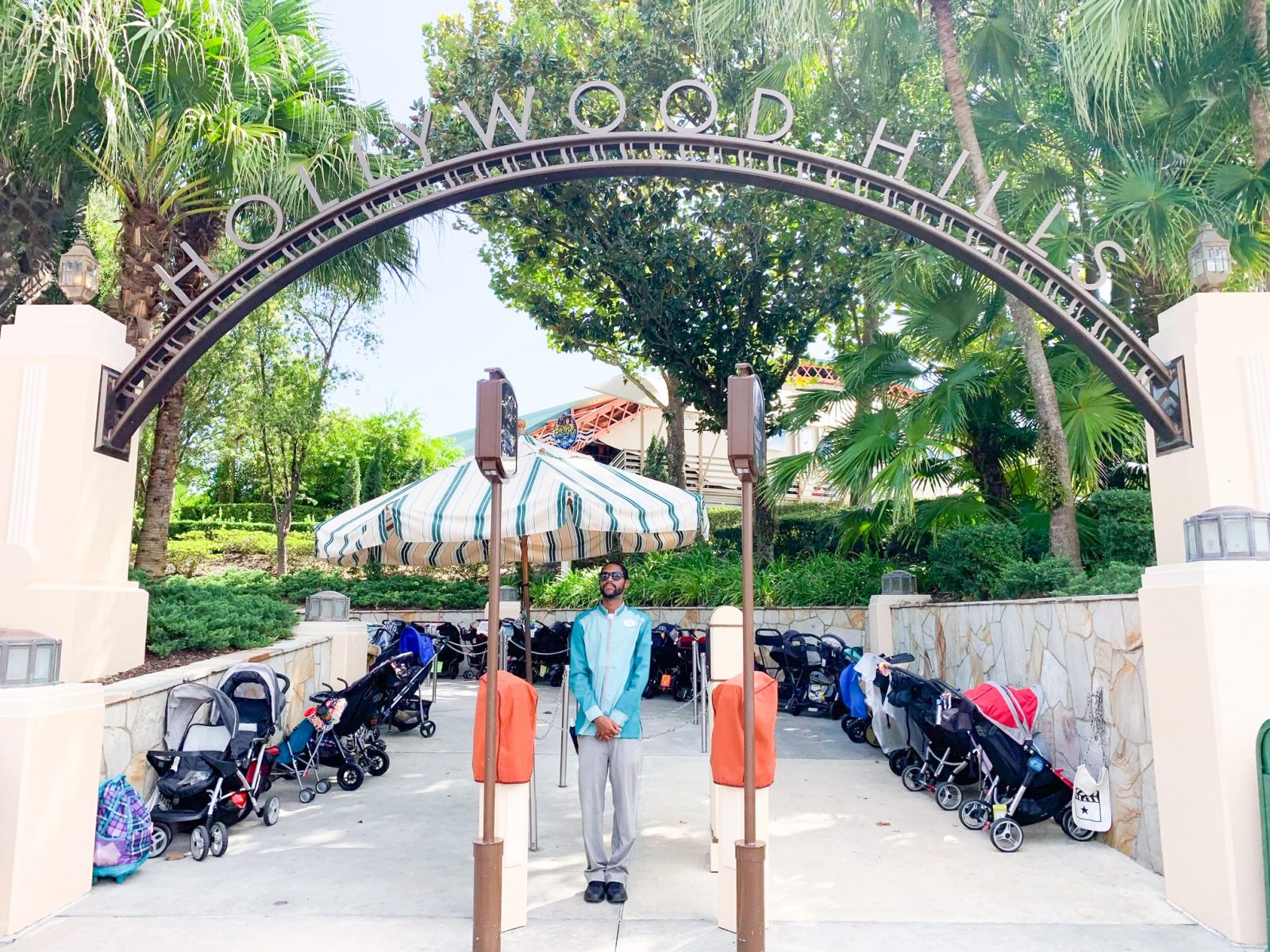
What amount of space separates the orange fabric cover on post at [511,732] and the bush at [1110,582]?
4128 mm

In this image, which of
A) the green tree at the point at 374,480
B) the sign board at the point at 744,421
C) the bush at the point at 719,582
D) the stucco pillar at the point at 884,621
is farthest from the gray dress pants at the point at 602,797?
the green tree at the point at 374,480

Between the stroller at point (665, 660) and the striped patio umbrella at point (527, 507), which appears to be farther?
the stroller at point (665, 660)

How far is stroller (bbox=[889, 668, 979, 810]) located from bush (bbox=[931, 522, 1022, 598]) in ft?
7.39

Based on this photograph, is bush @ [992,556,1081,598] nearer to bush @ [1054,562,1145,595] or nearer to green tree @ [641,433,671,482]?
bush @ [1054,562,1145,595]

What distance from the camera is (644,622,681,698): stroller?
1199cm

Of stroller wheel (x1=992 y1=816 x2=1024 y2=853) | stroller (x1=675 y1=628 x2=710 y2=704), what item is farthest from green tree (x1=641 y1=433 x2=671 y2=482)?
stroller wheel (x1=992 y1=816 x2=1024 y2=853)

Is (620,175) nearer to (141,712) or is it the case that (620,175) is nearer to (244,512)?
(141,712)

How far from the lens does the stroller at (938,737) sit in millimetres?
5797

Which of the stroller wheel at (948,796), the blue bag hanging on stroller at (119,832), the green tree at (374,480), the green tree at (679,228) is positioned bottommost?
the stroller wheel at (948,796)

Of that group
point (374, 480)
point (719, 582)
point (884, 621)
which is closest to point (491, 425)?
point (884, 621)

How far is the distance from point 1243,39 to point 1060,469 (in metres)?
3.81

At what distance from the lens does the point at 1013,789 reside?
18.2 ft

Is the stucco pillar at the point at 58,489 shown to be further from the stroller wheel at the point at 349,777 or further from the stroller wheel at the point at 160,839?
the stroller wheel at the point at 349,777

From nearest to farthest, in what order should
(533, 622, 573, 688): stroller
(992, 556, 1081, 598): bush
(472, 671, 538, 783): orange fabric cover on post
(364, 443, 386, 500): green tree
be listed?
(472, 671, 538, 783): orange fabric cover on post → (992, 556, 1081, 598): bush → (533, 622, 573, 688): stroller → (364, 443, 386, 500): green tree
